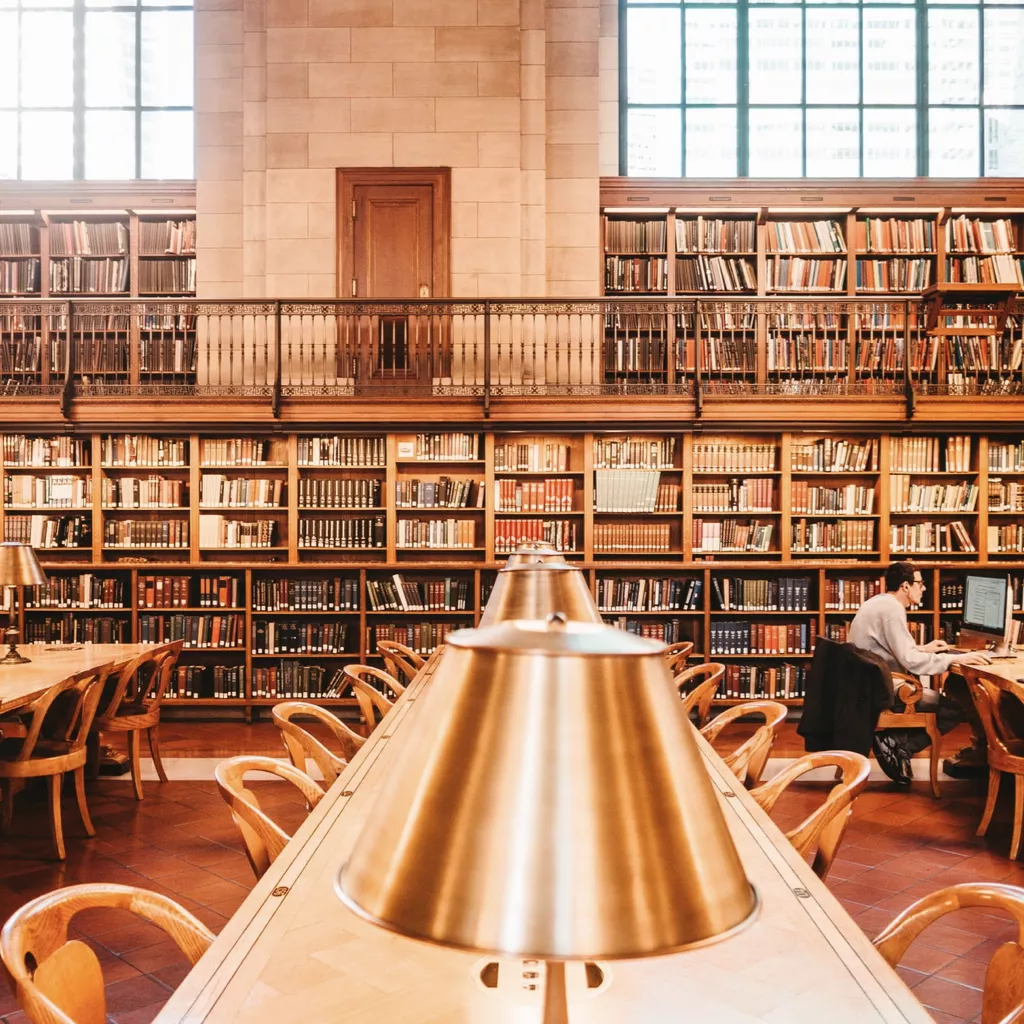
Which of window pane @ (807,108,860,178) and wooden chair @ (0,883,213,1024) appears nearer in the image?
wooden chair @ (0,883,213,1024)

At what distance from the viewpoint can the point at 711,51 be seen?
423 inches

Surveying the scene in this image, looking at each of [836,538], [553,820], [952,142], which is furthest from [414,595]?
[553,820]

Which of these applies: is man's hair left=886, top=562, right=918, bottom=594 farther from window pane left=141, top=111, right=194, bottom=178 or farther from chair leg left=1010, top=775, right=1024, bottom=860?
window pane left=141, top=111, right=194, bottom=178

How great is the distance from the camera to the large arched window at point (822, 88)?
10562mm

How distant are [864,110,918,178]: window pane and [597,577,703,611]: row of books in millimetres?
5258

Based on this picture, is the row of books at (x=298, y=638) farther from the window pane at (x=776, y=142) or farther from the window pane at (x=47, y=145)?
the window pane at (x=776, y=142)

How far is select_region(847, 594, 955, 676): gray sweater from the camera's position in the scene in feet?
18.4

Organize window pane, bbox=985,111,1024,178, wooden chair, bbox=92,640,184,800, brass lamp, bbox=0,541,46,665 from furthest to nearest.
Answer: window pane, bbox=985,111,1024,178 → wooden chair, bbox=92,640,184,800 → brass lamp, bbox=0,541,46,665

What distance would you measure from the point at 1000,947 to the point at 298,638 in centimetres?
678

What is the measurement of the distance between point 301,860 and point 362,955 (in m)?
0.53

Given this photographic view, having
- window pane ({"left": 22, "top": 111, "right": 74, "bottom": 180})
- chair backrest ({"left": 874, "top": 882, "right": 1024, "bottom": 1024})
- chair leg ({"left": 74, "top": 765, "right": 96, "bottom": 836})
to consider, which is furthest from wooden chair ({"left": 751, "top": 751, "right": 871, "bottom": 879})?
window pane ({"left": 22, "top": 111, "right": 74, "bottom": 180})

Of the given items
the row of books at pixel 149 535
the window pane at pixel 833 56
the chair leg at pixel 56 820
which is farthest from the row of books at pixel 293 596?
the window pane at pixel 833 56

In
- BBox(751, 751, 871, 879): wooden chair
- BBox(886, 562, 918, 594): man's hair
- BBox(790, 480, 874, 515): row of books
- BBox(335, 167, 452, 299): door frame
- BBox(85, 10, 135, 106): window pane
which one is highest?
BBox(85, 10, 135, 106): window pane

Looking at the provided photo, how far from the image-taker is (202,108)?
9.79 metres
